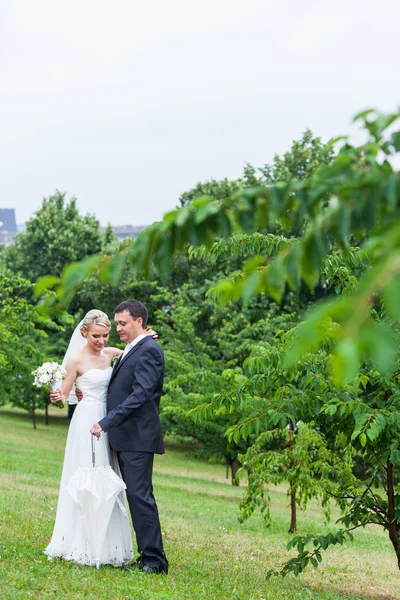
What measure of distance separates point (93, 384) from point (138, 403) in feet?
2.14

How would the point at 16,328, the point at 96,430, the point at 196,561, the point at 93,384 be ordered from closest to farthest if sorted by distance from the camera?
the point at 96,430 → the point at 93,384 → the point at 196,561 → the point at 16,328

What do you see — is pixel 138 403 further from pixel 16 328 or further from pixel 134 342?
pixel 16 328

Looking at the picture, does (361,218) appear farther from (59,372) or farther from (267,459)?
(267,459)

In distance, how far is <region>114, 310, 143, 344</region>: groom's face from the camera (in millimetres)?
7973

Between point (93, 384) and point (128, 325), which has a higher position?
point (128, 325)

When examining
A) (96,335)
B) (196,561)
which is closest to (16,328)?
(196,561)

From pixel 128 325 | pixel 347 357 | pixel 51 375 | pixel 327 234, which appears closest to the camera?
pixel 347 357

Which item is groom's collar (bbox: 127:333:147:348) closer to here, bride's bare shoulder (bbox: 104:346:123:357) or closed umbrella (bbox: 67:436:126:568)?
bride's bare shoulder (bbox: 104:346:123:357)

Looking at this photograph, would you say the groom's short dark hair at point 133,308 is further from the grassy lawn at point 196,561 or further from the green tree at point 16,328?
the green tree at point 16,328

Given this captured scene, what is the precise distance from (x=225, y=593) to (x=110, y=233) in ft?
125

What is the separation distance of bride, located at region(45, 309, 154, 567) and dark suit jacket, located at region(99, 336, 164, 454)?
0.79ft

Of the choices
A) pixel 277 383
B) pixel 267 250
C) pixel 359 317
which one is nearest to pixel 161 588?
pixel 277 383

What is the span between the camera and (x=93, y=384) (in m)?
8.23

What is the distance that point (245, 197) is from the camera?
3.29 metres
